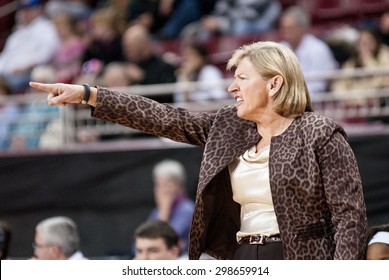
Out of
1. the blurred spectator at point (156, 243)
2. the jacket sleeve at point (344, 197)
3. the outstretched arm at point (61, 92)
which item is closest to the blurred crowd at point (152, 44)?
the blurred spectator at point (156, 243)

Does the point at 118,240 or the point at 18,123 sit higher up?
the point at 18,123

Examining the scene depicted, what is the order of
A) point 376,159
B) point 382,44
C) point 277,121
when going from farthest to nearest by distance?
point 382,44 → point 376,159 → point 277,121

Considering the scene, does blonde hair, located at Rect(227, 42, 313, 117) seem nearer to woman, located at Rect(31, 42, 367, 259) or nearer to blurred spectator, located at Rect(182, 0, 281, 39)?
woman, located at Rect(31, 42, 367, 259)

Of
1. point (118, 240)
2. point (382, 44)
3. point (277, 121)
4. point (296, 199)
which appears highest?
point (382, 44)

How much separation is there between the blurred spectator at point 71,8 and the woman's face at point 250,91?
8.17 metres

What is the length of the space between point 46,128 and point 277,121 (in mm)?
5464

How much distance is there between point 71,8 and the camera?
11852 mm

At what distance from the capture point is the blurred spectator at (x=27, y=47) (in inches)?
437

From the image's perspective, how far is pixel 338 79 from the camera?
820 cm

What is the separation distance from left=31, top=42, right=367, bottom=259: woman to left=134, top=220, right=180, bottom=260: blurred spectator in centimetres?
191

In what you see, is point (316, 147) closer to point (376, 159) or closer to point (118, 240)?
point (376, 159)
